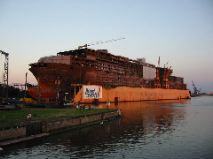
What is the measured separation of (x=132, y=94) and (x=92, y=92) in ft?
110

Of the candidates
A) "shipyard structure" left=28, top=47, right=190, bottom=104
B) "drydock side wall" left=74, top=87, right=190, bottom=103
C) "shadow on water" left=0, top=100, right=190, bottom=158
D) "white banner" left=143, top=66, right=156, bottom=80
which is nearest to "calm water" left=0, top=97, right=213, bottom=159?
"shadow on water" left=0, top=100, right=190, bottom=158

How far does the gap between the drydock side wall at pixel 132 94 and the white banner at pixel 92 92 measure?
1.26 metres

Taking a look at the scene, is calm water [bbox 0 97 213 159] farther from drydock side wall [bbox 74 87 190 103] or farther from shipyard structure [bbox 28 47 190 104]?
drydock side wall [bbox 74 87 190 103]

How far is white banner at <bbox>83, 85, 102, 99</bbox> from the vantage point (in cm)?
8598

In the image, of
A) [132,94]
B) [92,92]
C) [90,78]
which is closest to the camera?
[92,92]

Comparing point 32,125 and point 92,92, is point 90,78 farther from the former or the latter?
point 32,125

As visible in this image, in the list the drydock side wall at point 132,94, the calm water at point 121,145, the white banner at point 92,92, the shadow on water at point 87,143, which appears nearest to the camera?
the calm water at point 121,145

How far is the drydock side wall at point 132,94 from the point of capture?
97625 millimetres

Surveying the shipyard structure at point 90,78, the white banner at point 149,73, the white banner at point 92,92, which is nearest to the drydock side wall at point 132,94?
the shipyard structure at point 90,78

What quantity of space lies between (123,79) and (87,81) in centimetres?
3003

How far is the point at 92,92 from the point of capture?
3529 inches

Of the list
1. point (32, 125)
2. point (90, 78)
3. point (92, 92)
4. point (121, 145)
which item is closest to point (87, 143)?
point (121, 145)

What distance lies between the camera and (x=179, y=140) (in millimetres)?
30766

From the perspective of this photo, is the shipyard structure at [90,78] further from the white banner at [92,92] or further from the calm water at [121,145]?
the calm water at [121,145]
